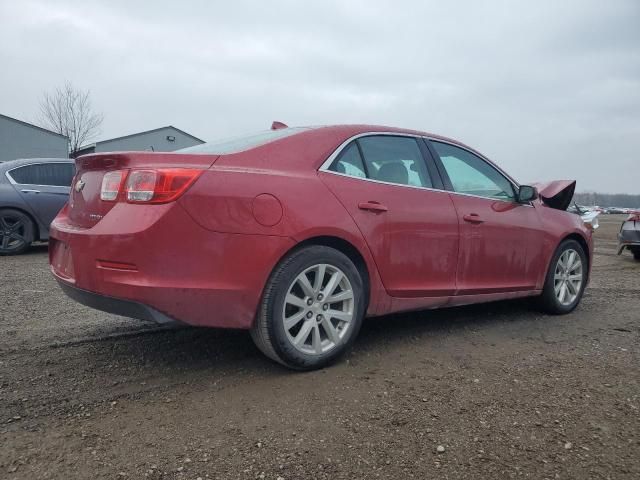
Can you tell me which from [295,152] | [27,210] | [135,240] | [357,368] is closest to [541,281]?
[357,368]

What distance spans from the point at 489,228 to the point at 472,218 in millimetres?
220

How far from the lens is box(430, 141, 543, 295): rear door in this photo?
3.72 meters

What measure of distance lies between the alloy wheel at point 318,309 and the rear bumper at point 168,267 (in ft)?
0.77

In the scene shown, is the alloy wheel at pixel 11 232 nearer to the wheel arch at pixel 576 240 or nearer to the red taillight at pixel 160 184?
the red taillight at pixel 160 184

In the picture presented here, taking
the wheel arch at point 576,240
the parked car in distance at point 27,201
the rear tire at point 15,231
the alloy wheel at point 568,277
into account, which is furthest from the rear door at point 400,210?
the rear tire at point 15,231

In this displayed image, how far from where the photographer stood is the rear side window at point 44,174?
25.5 ft

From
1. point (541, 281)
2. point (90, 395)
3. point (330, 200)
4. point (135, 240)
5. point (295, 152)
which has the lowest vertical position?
point (90, 395)

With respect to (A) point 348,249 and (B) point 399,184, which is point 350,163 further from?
(A) point 348,249

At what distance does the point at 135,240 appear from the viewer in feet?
7.89

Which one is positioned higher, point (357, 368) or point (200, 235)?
point (200, 235)

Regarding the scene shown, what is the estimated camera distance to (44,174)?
313 inches

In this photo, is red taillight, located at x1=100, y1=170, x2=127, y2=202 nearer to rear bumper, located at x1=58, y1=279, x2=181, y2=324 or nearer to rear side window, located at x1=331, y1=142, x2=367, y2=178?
rear bumper, located at x1=58, y1=279, x2=181, y2=324

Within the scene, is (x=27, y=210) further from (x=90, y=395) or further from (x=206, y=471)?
(x=206, y=471)

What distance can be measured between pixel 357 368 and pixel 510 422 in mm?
920
